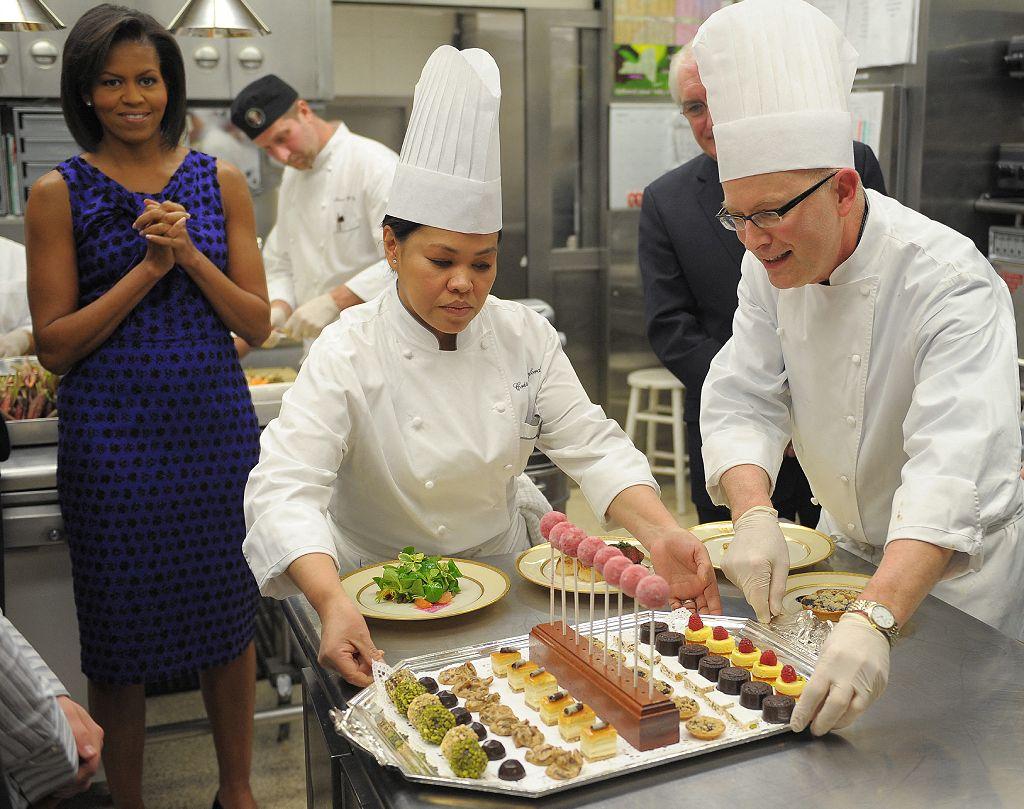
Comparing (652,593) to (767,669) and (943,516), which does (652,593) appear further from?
(943,516)

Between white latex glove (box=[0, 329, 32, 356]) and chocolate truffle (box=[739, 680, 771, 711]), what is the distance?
8.77 feet

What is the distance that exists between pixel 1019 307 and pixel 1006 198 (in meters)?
0.47

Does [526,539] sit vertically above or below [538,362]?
below

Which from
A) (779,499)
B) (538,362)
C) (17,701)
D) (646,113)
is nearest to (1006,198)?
(779,499)

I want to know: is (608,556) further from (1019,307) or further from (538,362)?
(1019,307)

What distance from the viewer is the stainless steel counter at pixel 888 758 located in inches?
48.0

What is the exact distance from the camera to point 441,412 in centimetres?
202

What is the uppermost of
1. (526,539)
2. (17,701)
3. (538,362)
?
(538,362)

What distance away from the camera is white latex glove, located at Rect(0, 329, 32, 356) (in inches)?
130

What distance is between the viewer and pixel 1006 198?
402 centimetres

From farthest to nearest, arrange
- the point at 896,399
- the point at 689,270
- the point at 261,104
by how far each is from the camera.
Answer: the point at 261,104 → the point at 689,270 → the point at 896,399

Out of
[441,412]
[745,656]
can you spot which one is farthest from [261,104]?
[745,656]

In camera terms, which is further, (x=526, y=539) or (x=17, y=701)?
(x=526, y=539)

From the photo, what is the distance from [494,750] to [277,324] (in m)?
2.78
